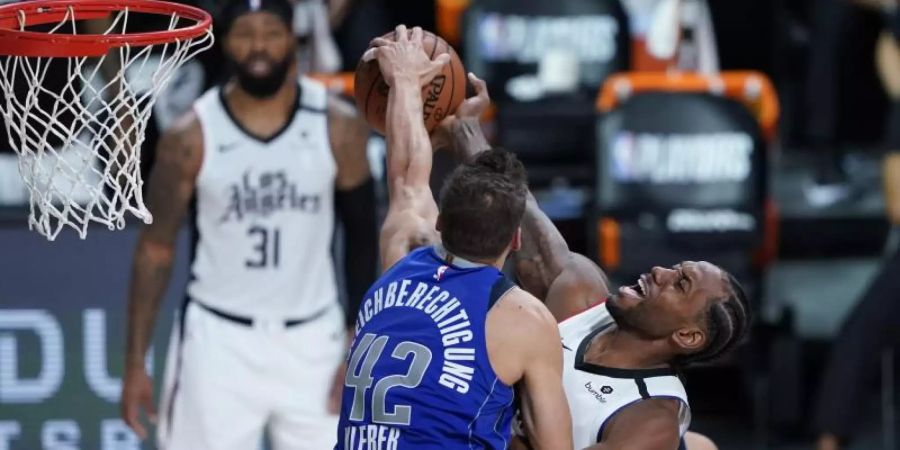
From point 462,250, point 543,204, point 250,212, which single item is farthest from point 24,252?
point 462,250

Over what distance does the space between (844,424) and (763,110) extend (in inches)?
57.9

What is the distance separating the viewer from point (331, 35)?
341 inches

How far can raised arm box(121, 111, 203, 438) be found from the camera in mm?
6055

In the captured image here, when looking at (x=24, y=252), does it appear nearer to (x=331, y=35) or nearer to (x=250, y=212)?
(x=250, y=212)

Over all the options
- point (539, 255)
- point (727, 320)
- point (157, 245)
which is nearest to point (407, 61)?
point (539, 255)

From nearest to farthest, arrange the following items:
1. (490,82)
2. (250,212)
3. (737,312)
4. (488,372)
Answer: (488,372)
(737,312)
(250,212)
(490,82)

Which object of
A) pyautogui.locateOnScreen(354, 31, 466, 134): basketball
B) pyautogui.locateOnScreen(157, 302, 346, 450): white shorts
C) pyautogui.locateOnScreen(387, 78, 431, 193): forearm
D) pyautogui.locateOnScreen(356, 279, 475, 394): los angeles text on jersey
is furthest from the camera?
pyautogui.locateOnScreen(157, 302, 346, 450): white shorts

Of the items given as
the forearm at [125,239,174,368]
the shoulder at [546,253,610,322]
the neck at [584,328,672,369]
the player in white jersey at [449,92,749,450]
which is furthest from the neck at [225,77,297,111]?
the neck at [584,328,672,369]

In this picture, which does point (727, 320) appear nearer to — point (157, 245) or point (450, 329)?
point (450, 329)

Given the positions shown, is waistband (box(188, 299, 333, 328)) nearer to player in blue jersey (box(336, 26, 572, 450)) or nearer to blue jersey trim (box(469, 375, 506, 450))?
player in blue jersey (box(336, 26, 572, 450))

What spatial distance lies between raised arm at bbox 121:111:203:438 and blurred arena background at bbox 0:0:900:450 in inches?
25.7

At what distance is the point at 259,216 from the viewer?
240 inches

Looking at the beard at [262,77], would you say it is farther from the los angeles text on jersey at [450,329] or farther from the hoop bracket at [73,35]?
the los angeles text on jersey at [450,329]

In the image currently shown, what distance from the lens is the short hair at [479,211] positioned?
165 inches
